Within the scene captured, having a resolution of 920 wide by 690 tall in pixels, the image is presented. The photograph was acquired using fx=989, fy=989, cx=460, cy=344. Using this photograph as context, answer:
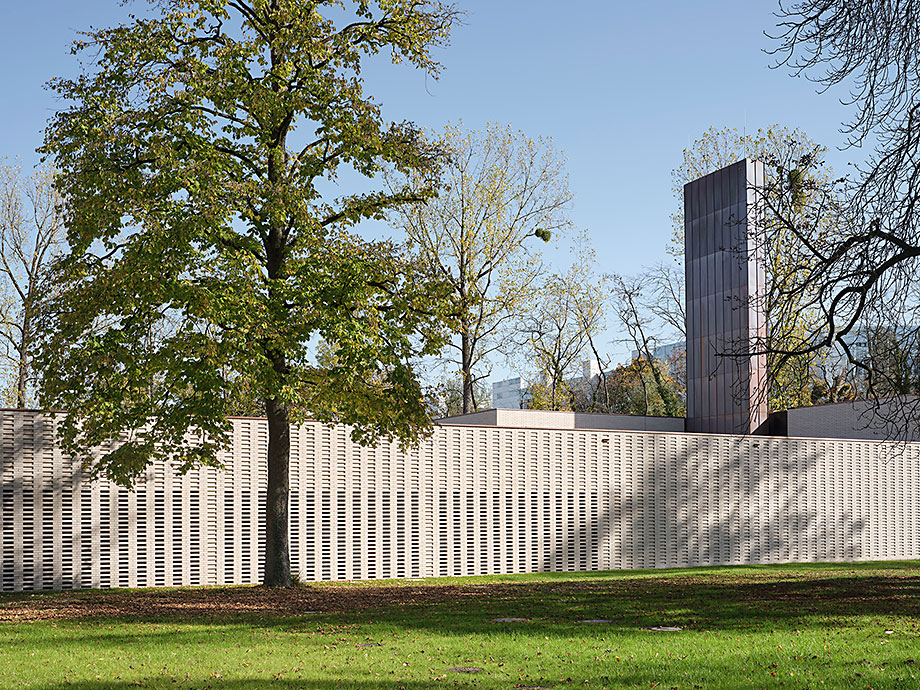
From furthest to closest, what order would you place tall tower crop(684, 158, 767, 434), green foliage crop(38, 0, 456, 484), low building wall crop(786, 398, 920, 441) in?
tall tower crop(684, 158, 767, 434), low building wall crop(786, 398, 920, 441), green foliage crop(38, 0, 456, 484)

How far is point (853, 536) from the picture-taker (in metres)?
25.8

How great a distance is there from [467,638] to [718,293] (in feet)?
71.2

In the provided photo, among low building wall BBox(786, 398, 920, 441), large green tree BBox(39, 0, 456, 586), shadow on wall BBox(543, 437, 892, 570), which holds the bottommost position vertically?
shadow on wall BBox(543, 437, 892, 570)

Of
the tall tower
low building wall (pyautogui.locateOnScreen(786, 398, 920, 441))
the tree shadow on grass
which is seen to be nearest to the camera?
the tree shadow on grass

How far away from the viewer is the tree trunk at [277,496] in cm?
1614

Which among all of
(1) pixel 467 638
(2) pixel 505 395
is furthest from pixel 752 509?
(2) pixel 505 395

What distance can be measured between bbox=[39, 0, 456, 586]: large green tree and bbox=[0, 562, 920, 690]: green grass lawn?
2906 mm

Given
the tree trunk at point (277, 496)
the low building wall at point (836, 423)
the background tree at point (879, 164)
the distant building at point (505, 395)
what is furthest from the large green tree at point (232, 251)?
the distant building at point (505, 395)

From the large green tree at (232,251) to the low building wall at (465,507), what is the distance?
119 cm

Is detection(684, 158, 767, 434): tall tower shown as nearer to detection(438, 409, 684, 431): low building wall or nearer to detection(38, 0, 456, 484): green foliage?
detection(438, 409, 684, 431): low building wall

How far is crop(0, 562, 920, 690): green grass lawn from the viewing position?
7.91 metres

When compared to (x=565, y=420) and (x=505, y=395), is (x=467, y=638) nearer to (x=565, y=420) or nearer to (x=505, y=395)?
(x=565, y=420)

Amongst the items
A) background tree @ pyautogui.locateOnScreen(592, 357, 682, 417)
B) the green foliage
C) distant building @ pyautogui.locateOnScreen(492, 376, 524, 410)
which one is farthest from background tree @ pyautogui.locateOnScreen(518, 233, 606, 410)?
distant building @ pyautogui.locateOnScreen(492, 376, 524, 410)

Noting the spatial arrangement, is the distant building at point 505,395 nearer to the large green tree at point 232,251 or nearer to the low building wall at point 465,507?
the low building wall at point 465,507
